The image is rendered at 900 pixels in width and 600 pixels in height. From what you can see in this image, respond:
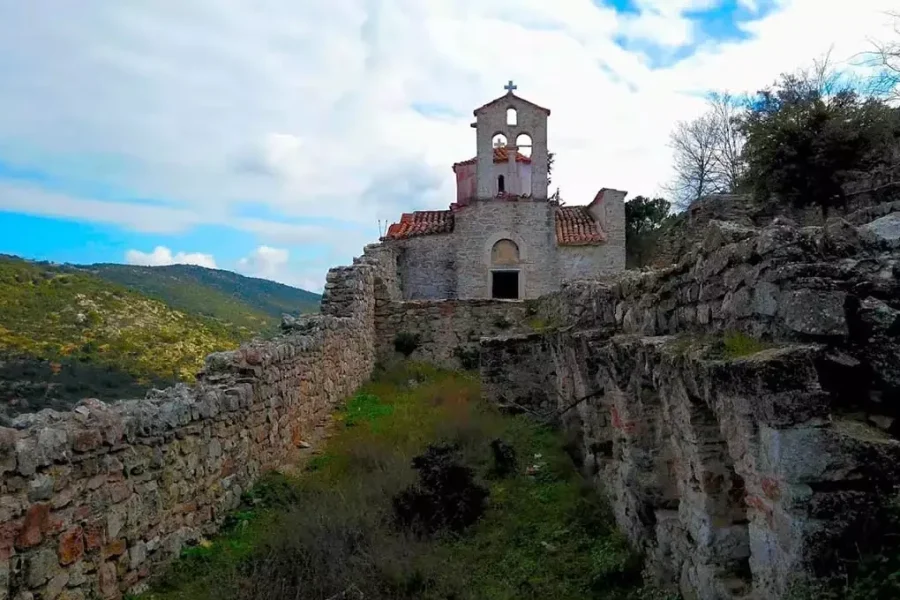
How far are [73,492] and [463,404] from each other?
713cm

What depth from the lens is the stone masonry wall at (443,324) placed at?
17.7 m

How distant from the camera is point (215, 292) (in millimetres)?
38719

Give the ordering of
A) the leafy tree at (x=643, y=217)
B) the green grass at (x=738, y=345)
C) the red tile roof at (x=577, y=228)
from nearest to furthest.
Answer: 1. the green grass at (x=738, y=345)
2. the red tile roof at (x=577, y=228)
3. the leafy tree at (x=643, y=217)

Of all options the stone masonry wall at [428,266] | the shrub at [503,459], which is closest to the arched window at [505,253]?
the stone masonry wall at [428,266]

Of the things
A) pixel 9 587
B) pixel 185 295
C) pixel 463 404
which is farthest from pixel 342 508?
pixel 185 295

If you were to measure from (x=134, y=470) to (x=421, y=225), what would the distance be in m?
21.3

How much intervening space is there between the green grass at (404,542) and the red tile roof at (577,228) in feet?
54.3

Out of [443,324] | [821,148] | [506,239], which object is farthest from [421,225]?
[821,148]

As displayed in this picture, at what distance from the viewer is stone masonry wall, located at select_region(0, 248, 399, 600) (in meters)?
4.47

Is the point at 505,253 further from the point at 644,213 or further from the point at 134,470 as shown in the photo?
the point at 134,470

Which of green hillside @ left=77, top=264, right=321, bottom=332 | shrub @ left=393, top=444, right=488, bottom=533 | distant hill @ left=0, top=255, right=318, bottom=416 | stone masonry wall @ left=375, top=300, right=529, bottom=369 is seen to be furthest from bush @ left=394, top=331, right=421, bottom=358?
green hillside @ left=77, top=264, right=321, bottom=332

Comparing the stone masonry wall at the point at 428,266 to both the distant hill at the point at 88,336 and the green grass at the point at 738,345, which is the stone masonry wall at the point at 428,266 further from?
the green grass at the point at 738,345

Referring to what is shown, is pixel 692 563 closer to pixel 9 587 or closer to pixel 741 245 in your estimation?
pixel 741 245

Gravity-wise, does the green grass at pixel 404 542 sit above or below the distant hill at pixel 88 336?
below
